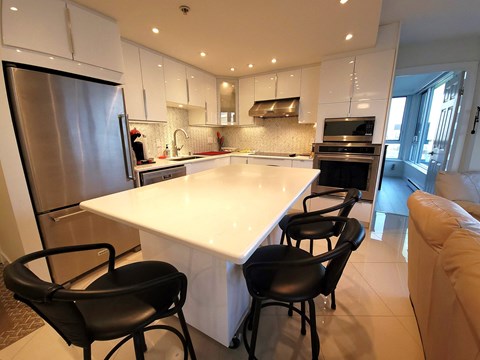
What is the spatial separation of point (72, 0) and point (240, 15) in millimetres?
1382

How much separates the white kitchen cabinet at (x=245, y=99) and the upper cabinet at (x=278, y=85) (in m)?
0.10

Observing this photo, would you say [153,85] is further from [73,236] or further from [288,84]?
[288,84]

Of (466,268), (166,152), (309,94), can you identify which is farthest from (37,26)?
(309,94)

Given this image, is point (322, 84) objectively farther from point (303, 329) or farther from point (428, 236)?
point (303, 329)

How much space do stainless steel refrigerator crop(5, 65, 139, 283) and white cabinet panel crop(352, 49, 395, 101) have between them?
2860 mm

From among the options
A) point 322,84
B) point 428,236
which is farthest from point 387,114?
point 428,236

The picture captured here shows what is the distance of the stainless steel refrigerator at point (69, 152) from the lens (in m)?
1.46

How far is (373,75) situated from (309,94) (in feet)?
2.97

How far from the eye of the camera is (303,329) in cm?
136

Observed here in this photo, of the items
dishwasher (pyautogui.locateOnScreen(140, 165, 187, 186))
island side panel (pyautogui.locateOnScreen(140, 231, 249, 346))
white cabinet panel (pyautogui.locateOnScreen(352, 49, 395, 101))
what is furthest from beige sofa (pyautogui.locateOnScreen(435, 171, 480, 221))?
dishwasher (pyautogui.locateOnScreen(140, 165, 187, 186))

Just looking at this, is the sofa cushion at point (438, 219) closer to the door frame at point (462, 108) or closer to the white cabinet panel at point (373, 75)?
the white cabinet panel at point (373, 75)

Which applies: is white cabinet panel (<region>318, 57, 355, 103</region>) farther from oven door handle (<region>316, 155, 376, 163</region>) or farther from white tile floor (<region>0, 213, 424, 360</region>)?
white tile floor (<region>0, 213, 424, 360</region>)

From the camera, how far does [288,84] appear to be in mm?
3451

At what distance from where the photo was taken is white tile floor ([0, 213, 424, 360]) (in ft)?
4.11
